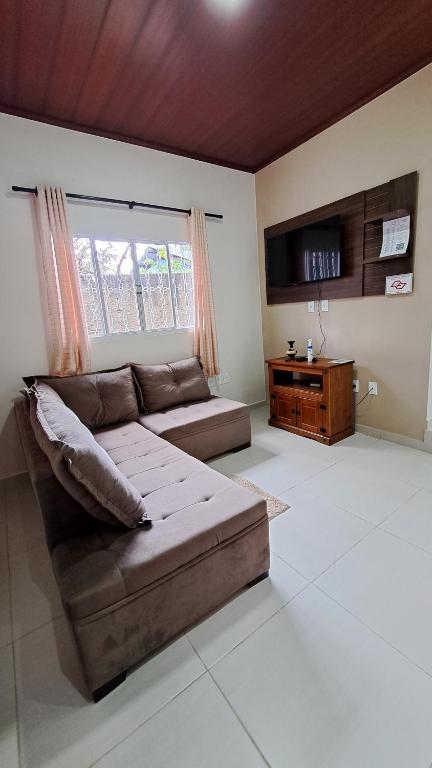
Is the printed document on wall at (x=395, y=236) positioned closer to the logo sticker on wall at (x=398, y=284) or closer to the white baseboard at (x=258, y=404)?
the logo sticker on wall at (x=398, y=284)

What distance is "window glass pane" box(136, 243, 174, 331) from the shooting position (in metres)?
3.13

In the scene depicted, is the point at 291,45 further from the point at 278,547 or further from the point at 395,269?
the point at 278,547

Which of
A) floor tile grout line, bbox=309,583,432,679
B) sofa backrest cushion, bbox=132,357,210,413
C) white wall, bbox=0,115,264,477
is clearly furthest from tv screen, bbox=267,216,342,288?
floor tile grout line, bbox=309,583,432,679

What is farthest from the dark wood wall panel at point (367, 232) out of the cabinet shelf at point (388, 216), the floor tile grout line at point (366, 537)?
the floor tile grout line at point (366, 537)

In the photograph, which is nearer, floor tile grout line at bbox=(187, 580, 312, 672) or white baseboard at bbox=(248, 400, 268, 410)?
floor tile grout line at bbox=(187, 580, 312, 672)

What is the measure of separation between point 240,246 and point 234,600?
137 inches

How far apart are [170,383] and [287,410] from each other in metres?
1.24

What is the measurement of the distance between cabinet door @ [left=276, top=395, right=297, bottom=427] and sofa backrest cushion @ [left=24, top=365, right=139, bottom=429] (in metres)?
1.49

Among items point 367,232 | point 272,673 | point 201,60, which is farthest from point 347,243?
point 272,673

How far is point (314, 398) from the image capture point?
2977 millimetres

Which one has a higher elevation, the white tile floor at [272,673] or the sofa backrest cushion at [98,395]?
the sofa backrest cushion at [98,395]

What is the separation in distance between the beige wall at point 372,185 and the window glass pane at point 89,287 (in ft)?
6.82

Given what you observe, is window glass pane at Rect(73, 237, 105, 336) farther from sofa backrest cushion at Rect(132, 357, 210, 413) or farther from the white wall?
sofa backrest cushion at Rect(132, 357, 210, 413)

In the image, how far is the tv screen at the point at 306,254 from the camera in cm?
296
